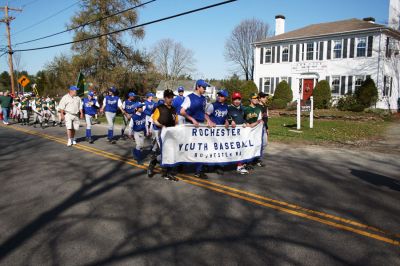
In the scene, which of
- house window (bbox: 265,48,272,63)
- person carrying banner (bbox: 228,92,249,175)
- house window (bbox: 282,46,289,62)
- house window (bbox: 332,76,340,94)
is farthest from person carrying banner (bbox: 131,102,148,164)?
house window (bbox: 265,48,272,63)

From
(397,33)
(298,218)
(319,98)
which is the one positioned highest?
(397,33)

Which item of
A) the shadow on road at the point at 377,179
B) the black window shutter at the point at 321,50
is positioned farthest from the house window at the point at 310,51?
the shadow on road at the point at 377,179

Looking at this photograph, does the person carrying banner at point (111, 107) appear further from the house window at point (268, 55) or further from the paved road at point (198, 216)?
the house window at point (268, 55)

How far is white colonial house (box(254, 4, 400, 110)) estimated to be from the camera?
2778 centimetres

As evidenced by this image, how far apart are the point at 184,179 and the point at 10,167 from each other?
15.7ft

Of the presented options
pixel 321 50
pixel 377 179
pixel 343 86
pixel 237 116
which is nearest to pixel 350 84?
pixel 343 86

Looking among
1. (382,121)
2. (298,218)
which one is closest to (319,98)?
(382,121)

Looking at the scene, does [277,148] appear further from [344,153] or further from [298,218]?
[298,218]

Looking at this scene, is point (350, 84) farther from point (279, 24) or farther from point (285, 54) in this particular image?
point (279, 24)

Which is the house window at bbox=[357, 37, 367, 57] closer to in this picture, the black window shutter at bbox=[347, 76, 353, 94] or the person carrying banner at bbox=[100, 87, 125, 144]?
the black window shutter at bbox=[347, 76, 353, 94]

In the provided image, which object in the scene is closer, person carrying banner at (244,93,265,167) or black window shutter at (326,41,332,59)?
person carrying banner at (244,93,265,167)

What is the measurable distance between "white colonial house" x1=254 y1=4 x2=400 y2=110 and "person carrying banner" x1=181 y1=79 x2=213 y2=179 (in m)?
19.5

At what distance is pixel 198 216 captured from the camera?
5.24 m

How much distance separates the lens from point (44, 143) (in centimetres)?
1277
